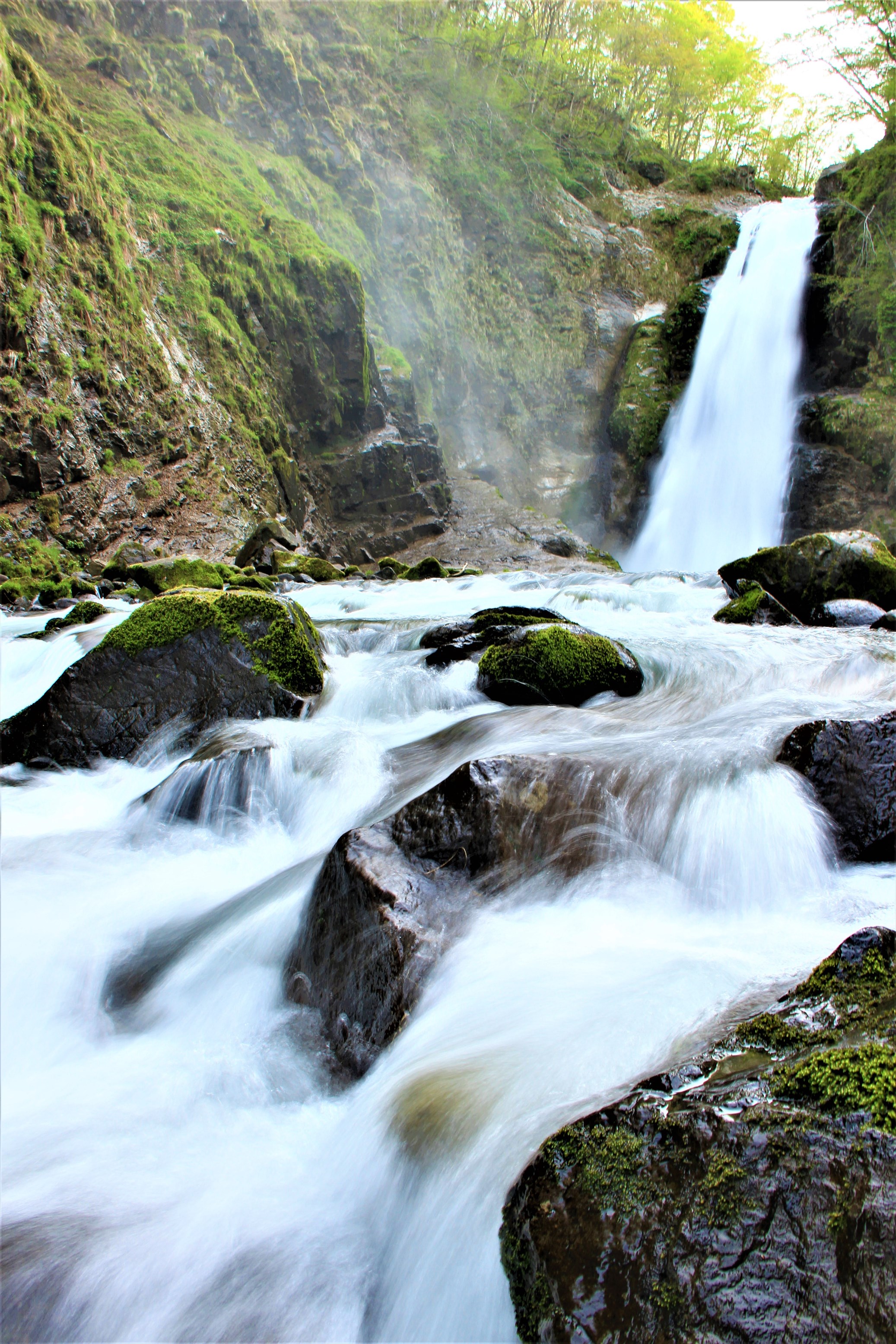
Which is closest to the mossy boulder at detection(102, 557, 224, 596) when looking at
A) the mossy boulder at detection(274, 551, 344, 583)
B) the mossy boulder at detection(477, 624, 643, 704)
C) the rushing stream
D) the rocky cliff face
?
the rocky cliff face

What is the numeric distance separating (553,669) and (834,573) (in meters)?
5.00

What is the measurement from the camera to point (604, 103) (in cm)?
3438

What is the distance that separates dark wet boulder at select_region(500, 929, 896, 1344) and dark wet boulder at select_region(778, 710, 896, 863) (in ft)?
5.38

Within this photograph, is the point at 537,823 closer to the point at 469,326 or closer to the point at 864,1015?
the point at 864,1015

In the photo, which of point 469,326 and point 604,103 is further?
point 604,103

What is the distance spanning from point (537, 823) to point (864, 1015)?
161 centimetres

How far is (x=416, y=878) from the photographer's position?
288 cm

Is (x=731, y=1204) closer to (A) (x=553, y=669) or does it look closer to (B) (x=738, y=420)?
(A) (x=553, y=669)

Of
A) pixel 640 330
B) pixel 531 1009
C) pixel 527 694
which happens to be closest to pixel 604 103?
pixel 640 330

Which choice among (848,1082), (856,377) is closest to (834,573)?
(848,1082)

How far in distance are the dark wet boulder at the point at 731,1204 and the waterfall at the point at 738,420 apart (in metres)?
18.1

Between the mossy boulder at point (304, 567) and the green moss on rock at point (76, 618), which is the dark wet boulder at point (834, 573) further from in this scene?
the mossy boulder at point (304, 567)

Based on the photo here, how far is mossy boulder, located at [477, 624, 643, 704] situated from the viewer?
17.3 ft

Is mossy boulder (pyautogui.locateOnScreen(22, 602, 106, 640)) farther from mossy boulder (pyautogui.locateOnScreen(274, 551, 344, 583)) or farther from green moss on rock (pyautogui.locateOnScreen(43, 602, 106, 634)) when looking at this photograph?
mossy boulder (pyautogui.locateOnScreen(274, 551, 344, 583))
